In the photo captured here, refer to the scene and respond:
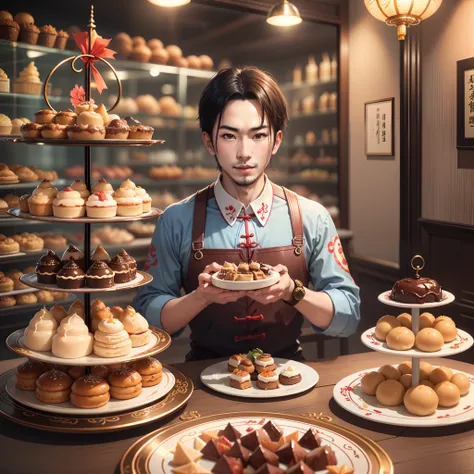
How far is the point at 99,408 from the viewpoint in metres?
1.56

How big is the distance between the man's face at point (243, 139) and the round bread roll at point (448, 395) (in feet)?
2.92

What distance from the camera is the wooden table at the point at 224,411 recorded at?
1349 mm

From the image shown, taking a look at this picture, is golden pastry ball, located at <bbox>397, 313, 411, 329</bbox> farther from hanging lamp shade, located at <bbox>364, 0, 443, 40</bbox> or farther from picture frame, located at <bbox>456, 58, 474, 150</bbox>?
picture frame, located at <bbox>456, 58, 474, 150</bbox>

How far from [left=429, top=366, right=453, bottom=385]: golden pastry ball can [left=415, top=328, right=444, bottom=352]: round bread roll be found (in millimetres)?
134

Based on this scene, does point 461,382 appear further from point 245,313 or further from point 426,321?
point 245,313

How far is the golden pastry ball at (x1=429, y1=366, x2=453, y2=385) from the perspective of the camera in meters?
1.67

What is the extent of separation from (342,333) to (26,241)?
2720 mm

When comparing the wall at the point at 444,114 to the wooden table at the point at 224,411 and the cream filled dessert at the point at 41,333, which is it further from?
the cream filled dessert at the point at 41,333

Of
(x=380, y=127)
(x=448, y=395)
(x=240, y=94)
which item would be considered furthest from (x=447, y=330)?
(x=380, y=127)

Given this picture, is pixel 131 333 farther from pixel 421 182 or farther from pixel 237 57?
pixel 237 57

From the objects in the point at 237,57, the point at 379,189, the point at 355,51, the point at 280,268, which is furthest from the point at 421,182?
the point at 280,268

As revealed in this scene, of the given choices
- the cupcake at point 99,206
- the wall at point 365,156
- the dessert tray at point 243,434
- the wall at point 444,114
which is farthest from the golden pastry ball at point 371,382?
the wall at point 365,156

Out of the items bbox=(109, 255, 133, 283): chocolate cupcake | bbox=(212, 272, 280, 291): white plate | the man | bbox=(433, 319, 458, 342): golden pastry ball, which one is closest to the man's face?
the man

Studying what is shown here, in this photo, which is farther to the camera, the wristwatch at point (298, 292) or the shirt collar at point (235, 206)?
the shirt collar at point (235, 206)
